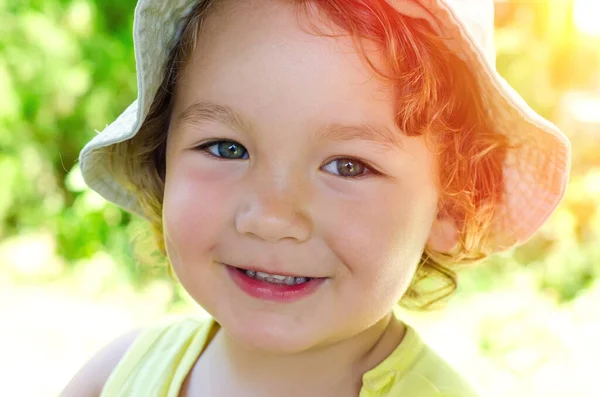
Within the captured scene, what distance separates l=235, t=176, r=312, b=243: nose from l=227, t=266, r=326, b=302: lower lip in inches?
3.0

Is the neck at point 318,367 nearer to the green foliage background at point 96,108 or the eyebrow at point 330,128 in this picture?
the eyebrow at point 330,128

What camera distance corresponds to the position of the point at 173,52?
3.70ft

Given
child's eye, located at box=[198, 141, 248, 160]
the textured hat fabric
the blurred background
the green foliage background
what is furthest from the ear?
the green foliage background

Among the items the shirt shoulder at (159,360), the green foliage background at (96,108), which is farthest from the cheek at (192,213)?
the green foliage background at (96,108)

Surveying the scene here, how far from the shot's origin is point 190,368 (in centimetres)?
128

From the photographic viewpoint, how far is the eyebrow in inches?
38.4

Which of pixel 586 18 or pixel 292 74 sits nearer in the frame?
pixel 292 74

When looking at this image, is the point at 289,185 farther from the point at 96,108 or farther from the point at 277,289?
the point at 96,108

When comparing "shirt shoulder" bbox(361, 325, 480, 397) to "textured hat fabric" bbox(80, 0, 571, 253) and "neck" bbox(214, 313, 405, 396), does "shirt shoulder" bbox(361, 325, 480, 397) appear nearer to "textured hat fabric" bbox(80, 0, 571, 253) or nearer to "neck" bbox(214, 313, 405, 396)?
"neck" bbox(214, 313, 405, 396)

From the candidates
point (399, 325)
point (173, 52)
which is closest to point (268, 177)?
point (173, 52)

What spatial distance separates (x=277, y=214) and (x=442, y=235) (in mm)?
335

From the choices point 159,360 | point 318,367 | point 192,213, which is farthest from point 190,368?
point 192,213

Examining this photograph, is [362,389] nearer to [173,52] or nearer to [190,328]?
[190,328]

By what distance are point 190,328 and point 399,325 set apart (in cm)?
36
